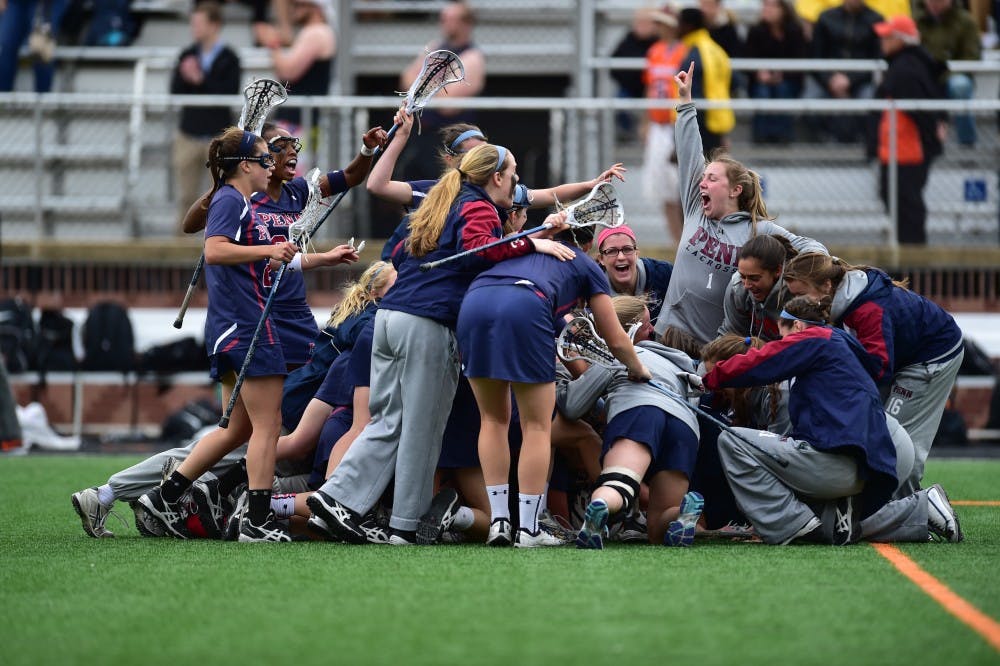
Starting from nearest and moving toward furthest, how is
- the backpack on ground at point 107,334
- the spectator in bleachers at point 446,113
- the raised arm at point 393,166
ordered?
the raised arm at point 393,166 < the spectator in bleachers at point 446,113 < the backpack on ground at point 107,334

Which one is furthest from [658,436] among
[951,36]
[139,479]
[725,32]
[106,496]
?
[951,36]

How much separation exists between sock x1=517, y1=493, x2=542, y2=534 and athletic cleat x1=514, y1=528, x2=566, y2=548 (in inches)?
0.9

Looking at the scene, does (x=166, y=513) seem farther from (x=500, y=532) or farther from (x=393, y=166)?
(x=393, y=166)

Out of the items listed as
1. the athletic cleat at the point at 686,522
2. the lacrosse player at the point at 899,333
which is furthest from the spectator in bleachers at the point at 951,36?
the athletic cleat at the point at 686,522

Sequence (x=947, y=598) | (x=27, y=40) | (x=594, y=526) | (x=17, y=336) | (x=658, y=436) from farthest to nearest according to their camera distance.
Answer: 1. (x=27, y=40)
2. (x=17, y=336)
3. (x=658, y=436)
4. (x=594, y=526)
5. (x=947, y=598)

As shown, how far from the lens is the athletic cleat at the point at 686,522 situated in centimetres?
652

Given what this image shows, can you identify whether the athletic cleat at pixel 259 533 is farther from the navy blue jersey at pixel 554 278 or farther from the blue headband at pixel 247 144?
the blue headband at pixel 247 144

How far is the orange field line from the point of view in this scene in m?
4.47

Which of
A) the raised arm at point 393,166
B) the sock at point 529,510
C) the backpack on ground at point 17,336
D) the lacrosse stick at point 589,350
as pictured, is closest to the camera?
the sock at point 529,510

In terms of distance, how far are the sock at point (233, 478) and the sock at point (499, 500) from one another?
1.41 metres

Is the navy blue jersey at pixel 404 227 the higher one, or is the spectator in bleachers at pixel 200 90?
the spectator in bleachers at pixel 200 90

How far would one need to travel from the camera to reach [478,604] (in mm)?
4898

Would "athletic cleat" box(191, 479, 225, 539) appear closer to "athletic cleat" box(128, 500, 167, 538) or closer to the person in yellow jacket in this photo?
"athletic cleat" box(128, 500, 167, 538)

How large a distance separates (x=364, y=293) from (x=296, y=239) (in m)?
0.79
